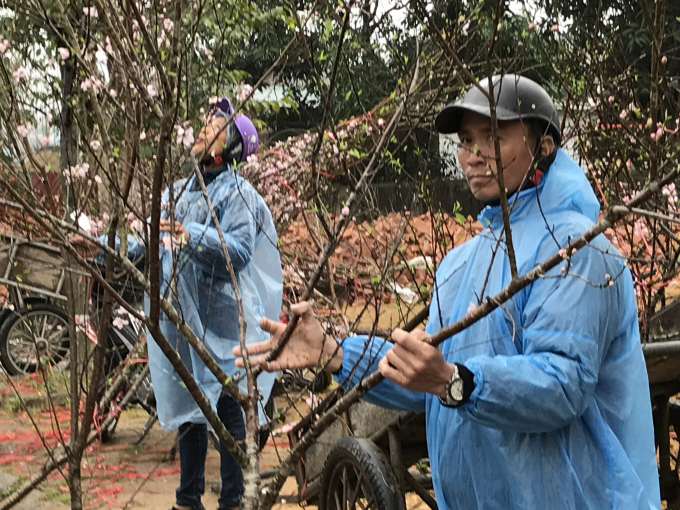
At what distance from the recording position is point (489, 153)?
194cm

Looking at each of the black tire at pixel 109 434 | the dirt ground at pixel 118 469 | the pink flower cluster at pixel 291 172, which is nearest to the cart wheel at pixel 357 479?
the dirt ground at pixel 118 469

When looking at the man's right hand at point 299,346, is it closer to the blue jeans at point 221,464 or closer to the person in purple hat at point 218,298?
the person in purple hat at point 218,298

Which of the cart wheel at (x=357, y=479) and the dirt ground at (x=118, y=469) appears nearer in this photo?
the cart wheel at (x=357, y=479)

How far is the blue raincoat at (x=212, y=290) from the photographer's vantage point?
343 cm

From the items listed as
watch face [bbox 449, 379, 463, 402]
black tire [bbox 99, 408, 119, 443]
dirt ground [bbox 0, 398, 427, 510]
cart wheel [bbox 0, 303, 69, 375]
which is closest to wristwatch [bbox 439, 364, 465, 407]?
watch face [bbox 449, 379, 463, 402]

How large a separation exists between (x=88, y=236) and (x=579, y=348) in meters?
1.15

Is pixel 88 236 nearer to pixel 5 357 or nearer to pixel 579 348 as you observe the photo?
pixel 579 348

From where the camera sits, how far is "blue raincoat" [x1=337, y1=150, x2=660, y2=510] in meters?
1.55

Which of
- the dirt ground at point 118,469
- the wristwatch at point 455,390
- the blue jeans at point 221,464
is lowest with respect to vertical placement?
the dirt ground at point 118,469

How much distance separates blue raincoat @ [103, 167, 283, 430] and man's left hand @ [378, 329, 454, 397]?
1929 millimetres

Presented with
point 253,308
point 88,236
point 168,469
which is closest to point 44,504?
point 168,469

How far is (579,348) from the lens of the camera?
5.12 feet

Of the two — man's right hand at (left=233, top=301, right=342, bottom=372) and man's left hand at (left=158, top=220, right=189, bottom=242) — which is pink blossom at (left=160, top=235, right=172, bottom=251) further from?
man's right hand at (left=233, top=301, right=342, bottom=372)

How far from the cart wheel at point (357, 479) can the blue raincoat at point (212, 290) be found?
2.25 ft
